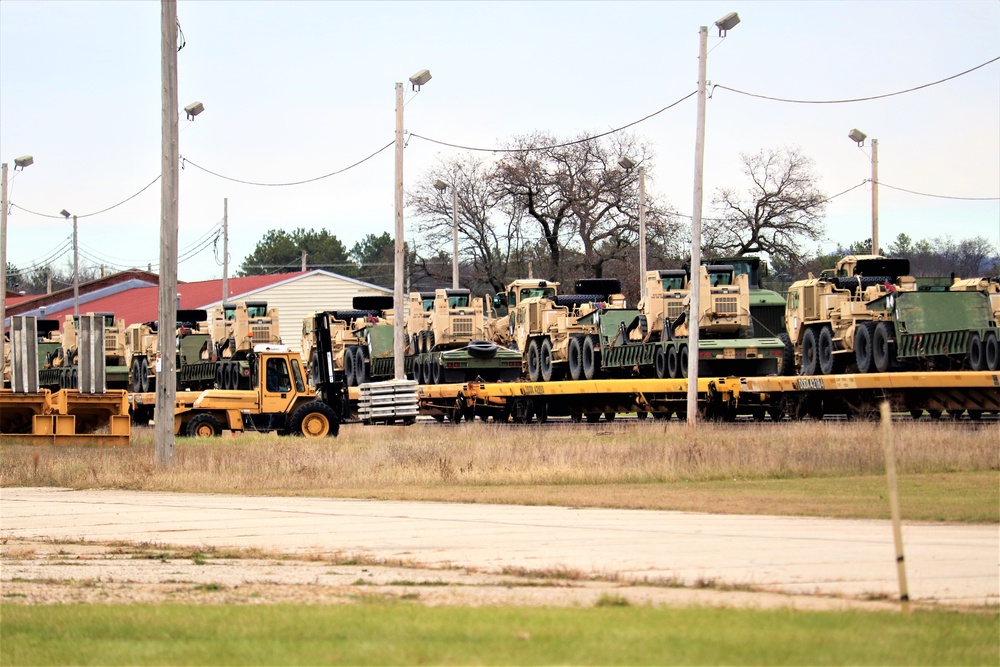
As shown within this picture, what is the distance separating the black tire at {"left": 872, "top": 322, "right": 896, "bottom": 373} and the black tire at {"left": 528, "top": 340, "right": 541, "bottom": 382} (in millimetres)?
12559

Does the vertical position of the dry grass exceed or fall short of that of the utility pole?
it falls short

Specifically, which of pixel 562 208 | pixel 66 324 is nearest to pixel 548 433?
pixel 66 324

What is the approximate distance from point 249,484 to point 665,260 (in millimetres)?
46854

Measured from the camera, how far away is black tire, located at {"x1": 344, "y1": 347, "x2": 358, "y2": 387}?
47344mm

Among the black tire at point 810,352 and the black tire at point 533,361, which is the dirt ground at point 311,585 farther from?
the black tire at point 533,361

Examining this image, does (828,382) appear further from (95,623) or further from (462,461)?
(95,623)

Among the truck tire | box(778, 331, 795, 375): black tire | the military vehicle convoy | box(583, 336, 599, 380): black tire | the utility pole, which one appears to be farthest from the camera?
box(583, 336, 599, 380): black tire

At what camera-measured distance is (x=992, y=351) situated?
26000 mm

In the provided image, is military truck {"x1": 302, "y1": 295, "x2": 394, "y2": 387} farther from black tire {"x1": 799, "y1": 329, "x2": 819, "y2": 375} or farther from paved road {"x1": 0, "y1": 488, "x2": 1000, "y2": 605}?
paved road {"x1": 0, "y1": 488, "x2": 1000, "y2": 605}

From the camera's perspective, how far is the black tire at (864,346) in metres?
28.9

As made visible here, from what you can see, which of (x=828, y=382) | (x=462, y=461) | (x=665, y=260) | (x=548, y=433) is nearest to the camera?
(x=462, y=461)

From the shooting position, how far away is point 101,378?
31.3m

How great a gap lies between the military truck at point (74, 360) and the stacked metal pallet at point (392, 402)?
772 inches

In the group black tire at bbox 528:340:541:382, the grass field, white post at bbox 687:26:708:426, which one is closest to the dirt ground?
the grass field
